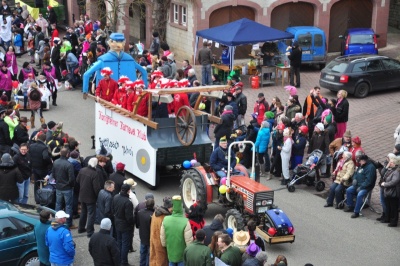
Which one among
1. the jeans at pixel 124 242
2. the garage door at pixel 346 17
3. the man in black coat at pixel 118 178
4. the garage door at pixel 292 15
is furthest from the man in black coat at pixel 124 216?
the garage door at pixel 346 17

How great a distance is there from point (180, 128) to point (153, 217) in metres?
4.86

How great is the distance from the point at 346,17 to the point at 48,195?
21195mm

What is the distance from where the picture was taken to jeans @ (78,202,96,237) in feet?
53.7

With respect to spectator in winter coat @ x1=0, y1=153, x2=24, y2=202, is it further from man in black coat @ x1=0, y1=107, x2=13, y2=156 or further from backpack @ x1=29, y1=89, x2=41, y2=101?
backpack @ x1=29, y1=89, x2=41, y2=101

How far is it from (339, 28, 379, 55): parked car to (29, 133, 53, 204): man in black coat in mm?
16797

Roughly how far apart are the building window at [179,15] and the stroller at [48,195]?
17.0 meters

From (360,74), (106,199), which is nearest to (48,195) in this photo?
(106,199)

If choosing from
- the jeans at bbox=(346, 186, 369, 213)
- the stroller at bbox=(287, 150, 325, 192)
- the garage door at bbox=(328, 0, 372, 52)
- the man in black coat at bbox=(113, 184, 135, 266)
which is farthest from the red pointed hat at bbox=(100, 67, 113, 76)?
the garage door at bbox=(328, 0, 372, 52)

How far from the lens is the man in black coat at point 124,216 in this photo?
14.6m

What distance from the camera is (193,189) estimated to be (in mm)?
17141

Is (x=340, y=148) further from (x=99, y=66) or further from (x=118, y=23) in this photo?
(x=118, y=23)

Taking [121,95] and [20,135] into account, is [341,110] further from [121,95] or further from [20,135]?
[20,135]

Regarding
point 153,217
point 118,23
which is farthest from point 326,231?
point 118,23

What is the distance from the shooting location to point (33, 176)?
18.7 metres
